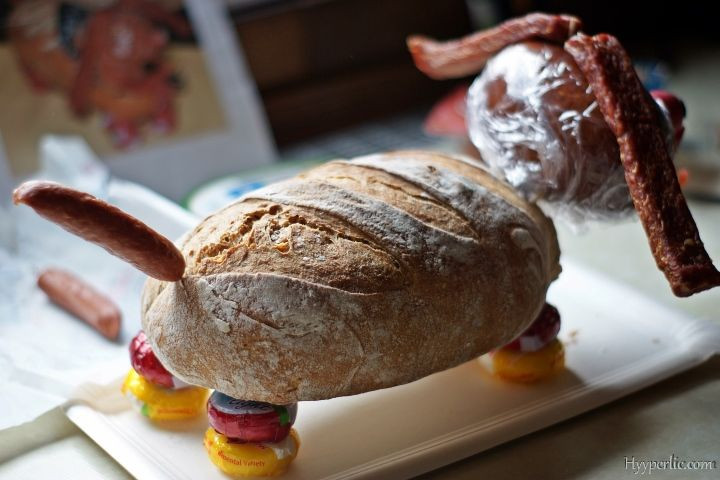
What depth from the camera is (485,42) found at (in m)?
1.14

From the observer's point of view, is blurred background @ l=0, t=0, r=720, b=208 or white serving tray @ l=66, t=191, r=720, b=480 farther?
blurred background @ l=0, t=0, r=720, b=208

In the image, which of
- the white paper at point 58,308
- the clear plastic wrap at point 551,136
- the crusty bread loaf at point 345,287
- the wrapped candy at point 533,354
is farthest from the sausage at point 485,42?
the white paper at point 58,308

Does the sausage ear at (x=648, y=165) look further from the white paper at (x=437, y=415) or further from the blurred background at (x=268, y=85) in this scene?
the blurred background at (x=268, y=85)

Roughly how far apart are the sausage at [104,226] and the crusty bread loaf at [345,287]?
0.12 feet

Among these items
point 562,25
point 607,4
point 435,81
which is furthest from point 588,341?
point 607,4

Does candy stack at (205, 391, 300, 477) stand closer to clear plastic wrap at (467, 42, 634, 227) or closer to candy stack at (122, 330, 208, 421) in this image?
candy stack at (122, 330, 208, 421)

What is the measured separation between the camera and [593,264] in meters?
1.46

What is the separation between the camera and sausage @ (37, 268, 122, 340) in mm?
1275

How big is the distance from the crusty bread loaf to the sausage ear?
14 cm

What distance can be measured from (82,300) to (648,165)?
828 mm

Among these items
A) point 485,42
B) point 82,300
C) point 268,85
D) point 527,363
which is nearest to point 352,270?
point 527,363

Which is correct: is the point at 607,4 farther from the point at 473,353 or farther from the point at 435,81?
the point at 473,353

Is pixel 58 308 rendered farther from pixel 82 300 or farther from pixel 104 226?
pixel 104 226

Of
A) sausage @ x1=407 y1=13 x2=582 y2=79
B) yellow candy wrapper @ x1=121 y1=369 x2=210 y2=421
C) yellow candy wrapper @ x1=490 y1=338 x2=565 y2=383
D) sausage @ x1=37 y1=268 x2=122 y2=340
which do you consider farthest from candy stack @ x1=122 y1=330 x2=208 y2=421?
sausage @ x1=407 y1=13 x2=582 y2=79
